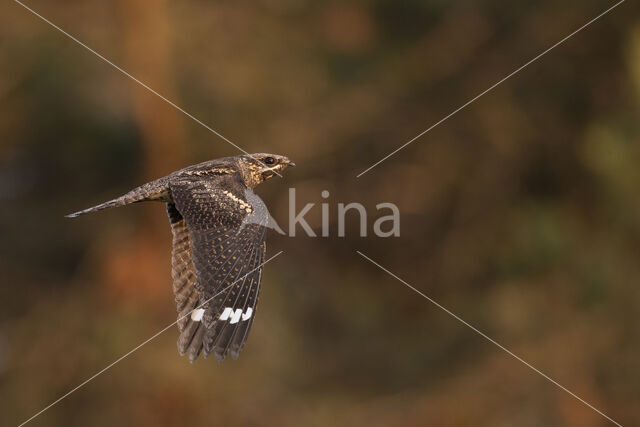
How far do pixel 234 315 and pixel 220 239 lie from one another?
8.8 inches

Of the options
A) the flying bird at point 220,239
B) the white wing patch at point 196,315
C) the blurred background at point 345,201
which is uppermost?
the flying bird at point 220,239

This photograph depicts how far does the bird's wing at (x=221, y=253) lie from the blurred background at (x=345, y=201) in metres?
7.10

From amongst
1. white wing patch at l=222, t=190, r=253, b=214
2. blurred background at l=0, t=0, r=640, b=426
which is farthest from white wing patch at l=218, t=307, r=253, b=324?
blurred background at l=0, t=0, r=640, b=426

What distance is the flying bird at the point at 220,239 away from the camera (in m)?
2.53

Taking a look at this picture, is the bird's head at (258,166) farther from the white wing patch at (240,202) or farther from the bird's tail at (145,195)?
the bird's tail at (145,195)

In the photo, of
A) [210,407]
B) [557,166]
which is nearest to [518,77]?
[557,166]

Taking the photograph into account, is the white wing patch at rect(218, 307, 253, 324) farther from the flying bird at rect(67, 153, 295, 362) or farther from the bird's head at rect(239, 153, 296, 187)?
the bird's head at rect(239, 153, 296, 187)

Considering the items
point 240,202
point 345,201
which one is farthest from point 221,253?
point 345,201

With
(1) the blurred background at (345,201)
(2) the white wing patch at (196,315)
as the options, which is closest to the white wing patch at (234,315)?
(2) the white wing patch at (196,315)

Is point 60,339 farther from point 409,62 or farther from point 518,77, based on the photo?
point 518,77

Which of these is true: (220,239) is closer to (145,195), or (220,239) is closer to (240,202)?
(240,202)

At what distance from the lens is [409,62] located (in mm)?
12703

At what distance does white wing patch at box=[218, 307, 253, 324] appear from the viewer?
2.60 metres

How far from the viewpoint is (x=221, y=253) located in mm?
2588
